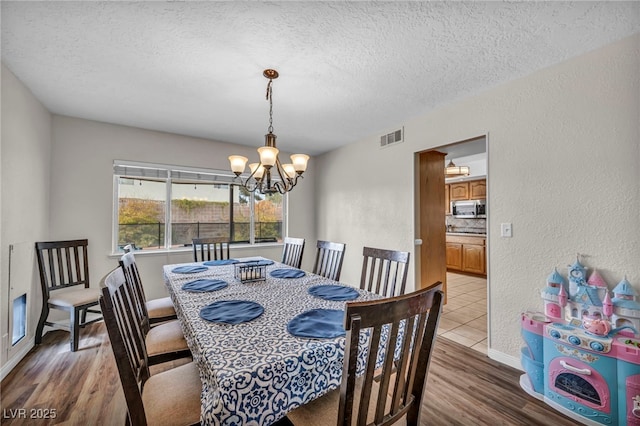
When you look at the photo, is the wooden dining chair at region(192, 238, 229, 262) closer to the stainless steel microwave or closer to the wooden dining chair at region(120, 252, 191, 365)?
the wooden dining chair at region(120, 252, 191, 365)

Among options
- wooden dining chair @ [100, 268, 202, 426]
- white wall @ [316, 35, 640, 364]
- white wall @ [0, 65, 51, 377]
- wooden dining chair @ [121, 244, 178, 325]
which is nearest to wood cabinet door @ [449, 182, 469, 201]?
white wall @ [316, 35, 640, 364]

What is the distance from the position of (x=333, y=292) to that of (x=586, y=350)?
165cm

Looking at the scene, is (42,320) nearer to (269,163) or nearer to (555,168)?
(269,163)

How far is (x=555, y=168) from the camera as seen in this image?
2.05 meters

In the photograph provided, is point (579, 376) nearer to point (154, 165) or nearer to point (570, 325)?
point (570, 325)

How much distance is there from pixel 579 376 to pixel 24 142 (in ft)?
15.7

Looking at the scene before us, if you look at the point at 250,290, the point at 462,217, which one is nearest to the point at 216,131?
the point at 250,290

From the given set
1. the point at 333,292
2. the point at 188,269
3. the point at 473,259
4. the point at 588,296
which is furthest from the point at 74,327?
the point at 473,259

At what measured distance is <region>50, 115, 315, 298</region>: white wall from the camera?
3.04 metres

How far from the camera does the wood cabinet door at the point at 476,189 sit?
18.7 feet

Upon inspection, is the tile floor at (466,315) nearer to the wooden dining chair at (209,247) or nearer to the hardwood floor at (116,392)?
the hardwood floor at (116,392)

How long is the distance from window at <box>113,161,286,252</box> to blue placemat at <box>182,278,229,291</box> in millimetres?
1384

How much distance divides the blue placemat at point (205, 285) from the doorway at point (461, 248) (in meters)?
2.40

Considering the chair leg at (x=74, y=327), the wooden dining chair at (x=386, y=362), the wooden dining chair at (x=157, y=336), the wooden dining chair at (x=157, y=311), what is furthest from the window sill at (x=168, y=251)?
the wooden dining chair at (x=386, y=362)
